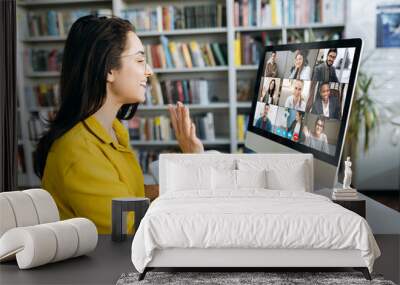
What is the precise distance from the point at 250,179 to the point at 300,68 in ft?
2.35

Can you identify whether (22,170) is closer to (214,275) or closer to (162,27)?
(162,27)

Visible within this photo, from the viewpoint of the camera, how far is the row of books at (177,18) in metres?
6.70

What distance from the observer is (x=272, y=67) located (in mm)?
4375

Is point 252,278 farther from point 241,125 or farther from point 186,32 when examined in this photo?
point 186,32

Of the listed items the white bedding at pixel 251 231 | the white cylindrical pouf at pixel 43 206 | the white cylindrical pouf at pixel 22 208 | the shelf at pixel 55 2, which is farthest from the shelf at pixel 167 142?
the white bedding at pixel 251 231

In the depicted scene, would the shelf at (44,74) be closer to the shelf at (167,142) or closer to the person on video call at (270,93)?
the shelf at (167,142)

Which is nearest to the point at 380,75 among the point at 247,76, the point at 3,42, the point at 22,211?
the point at 247,76

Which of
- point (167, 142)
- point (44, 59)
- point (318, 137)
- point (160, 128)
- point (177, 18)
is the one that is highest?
point (177, 18)

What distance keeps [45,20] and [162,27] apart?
4.06 ft

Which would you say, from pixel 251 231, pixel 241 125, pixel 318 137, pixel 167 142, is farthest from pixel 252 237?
pixel 167 142

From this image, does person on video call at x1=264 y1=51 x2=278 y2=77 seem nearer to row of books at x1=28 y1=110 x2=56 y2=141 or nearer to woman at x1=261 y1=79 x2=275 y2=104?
woman at x1=261 y1=79 x2=275 y2=104

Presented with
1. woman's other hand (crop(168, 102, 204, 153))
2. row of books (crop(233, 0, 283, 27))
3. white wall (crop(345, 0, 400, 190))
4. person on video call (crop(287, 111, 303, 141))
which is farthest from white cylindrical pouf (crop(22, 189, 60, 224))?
white wall (crop(345, 0, 400, 190))

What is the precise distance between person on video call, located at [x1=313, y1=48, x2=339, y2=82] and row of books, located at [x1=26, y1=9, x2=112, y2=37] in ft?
12.0

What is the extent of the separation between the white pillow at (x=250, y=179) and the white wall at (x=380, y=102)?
3.25 meters
